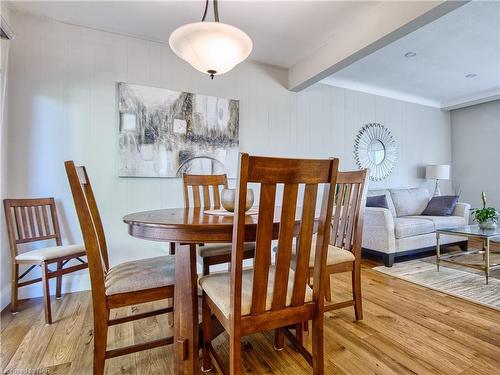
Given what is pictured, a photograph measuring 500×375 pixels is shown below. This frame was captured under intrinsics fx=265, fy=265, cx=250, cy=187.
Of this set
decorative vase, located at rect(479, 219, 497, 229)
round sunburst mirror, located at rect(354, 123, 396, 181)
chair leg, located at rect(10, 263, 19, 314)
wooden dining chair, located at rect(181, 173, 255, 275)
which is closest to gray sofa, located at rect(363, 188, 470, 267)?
decorative vase, located at rect(479, 219, 497, 229)

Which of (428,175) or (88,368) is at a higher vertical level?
(428,175)

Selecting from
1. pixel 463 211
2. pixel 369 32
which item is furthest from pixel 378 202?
pixel 369 32

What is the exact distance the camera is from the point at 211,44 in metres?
1.47

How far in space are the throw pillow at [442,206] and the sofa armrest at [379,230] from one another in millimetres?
1227

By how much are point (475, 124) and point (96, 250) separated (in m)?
6.12

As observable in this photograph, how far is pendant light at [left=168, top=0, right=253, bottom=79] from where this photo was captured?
4.69ft

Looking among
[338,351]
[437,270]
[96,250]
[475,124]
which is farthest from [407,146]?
[96,250]

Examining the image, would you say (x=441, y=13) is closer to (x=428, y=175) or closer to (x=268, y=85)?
(x=268, y=85)

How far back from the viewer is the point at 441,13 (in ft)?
6.13

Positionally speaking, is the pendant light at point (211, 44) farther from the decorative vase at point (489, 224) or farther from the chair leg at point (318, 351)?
the decorative vase at point (489, 224)

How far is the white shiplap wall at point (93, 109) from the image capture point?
2285 millimetres

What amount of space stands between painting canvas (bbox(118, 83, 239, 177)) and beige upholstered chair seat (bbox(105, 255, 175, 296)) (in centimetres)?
139

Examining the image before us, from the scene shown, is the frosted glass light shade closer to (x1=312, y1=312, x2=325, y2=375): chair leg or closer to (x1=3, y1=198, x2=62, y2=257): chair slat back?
(x1=312, y1=312, x2=325, y2=375): chair leg

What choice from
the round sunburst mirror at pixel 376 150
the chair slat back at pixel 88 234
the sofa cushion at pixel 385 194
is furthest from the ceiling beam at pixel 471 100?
the chair slat back at pixel 88 234
